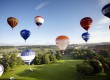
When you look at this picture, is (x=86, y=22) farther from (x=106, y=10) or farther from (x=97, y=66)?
(x=97, y=66)

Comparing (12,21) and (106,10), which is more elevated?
(12,21)

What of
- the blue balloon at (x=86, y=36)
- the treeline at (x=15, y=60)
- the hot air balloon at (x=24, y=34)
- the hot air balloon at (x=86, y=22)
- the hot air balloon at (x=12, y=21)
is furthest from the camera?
the treeline at (x=15, y=60)

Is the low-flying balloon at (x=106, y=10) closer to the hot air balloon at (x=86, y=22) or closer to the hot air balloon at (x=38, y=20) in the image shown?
the hot air balloon at (x=86, y=22)

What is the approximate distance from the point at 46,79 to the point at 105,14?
3865cm

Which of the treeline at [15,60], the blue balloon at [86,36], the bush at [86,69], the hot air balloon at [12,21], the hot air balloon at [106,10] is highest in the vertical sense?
the hot air balloon at [12,21]

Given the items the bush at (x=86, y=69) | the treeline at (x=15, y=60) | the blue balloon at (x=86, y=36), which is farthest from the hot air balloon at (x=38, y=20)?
the treeline at (x=15, y=60)

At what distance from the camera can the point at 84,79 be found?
Answer: 57.6 meters

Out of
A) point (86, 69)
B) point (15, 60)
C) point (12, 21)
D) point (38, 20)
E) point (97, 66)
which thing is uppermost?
point (38, 20)

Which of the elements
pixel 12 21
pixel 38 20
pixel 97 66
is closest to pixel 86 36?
pixel 97 66

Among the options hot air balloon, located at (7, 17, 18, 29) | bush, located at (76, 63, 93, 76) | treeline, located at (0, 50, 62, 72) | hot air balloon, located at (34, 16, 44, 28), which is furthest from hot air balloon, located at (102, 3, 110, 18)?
treeline, located at (0, 50, 62, 72)

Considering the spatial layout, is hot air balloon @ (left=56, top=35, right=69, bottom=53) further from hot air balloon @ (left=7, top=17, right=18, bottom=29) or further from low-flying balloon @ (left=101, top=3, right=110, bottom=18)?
low-flying balloon @ (left=101, top=3, right=110, bottom=18)

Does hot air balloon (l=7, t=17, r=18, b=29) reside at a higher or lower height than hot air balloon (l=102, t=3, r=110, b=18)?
higher

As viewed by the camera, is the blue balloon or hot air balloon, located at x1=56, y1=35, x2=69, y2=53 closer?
hot air balloon, located at x1=56, y1=35, x2=69, y2=53

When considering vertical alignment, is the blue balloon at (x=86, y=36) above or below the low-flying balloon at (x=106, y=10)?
below
